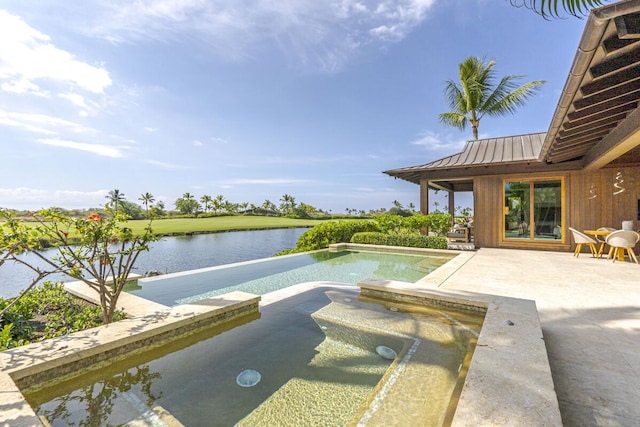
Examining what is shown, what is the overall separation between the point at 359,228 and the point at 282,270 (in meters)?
6.07

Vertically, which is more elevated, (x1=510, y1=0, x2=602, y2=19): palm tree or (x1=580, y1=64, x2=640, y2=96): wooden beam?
(x1=580, y1=64, x2=640, y2=96): wooden beam

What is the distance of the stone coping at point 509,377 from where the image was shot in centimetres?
151

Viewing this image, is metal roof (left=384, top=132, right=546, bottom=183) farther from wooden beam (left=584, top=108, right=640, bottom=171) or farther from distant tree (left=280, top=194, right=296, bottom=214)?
distant tree (left=280, top=194, right=296, bottom=214)

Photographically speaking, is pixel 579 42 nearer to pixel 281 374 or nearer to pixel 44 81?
pixel 281 374

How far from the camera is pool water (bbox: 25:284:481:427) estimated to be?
6.78 feet

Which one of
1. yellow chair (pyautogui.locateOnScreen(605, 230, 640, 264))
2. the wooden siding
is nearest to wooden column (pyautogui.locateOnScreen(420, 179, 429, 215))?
the wooden siding

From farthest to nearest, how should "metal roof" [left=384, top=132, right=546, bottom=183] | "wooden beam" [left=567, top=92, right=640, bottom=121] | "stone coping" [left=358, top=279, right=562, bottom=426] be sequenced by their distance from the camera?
1. "metal roof" [left=384, top=132, right=546, bottom=183]
2. "wooden beam" [left=567, top=92, right=640, bottom=121]
3. "stone coping" [left=358, top=279, right=562, bottom=426]

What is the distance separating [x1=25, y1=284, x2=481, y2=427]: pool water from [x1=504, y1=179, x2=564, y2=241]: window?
7961 mm

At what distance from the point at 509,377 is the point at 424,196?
1049 cm

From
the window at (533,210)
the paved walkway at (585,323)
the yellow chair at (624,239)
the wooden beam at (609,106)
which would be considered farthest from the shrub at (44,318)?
the window at (533,210)

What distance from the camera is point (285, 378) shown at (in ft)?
8.38

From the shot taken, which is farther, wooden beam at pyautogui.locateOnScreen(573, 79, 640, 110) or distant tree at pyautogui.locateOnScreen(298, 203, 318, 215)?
distant tree at pyautogui.locateOnScreen(298, 203, 318, 215)

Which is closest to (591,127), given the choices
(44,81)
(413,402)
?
(413,402)

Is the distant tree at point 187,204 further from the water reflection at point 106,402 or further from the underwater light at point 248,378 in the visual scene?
the underwater light at point 248,378
